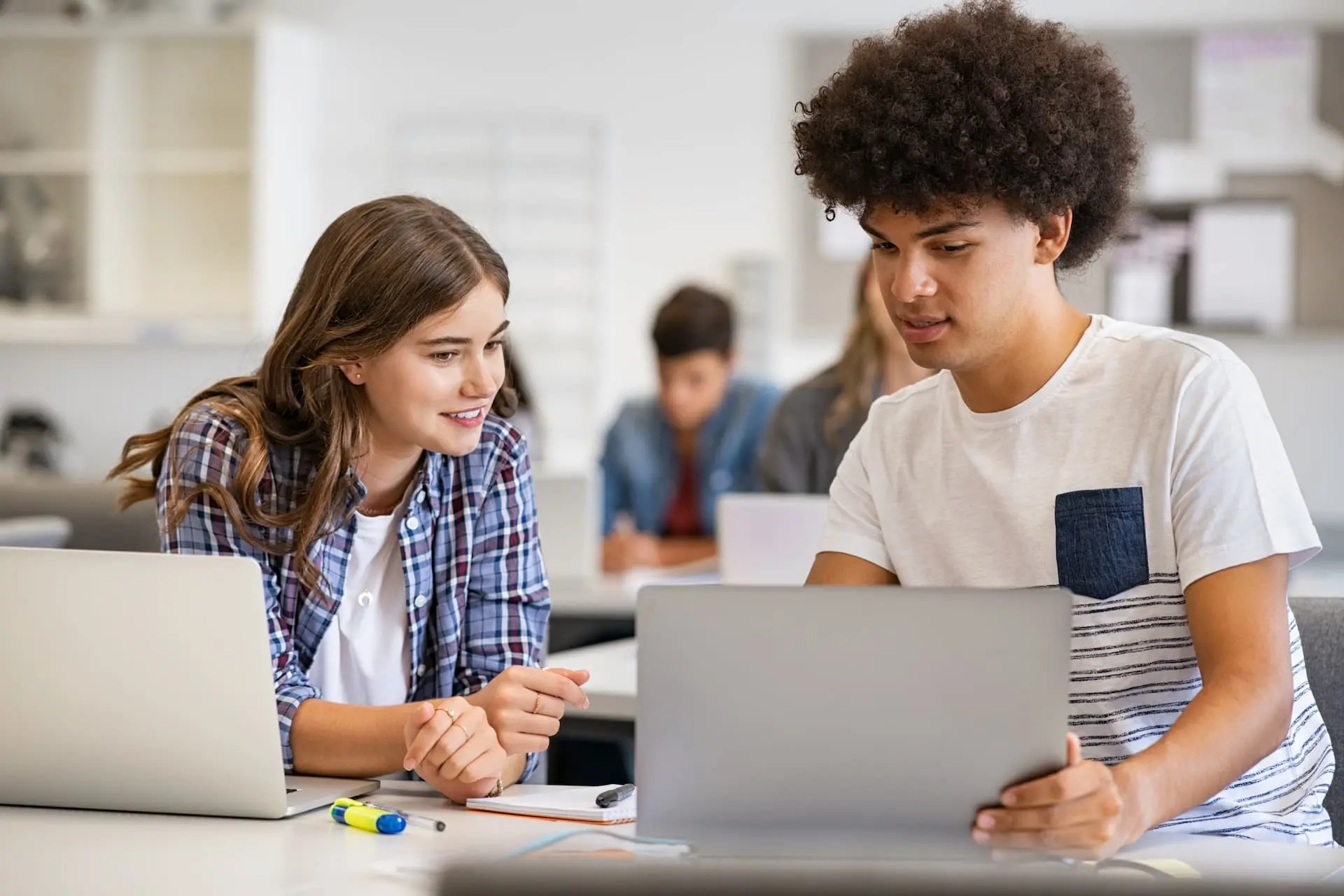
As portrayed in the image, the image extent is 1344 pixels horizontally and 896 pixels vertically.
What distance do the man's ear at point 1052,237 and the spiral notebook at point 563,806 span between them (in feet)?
2.14

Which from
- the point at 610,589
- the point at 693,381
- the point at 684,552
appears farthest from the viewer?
the point at 693,381

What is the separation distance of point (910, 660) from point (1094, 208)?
2.17 ft

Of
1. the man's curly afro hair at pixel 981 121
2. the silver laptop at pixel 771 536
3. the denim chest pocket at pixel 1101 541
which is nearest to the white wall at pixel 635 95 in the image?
the silver laptop at pixel 771 536

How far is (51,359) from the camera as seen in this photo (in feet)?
17.3

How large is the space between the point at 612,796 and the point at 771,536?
3.72ft

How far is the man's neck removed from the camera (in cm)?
143

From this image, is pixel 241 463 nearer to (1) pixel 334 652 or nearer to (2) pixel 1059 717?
(1) pixel 334 652

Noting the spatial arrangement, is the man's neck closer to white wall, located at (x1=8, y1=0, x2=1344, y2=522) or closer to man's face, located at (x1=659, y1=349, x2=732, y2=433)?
man's face, located at (x1=659, y1=349, x2=732, y2=433)

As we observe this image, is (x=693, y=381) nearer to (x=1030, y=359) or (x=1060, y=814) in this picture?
(x=1030, y=359)

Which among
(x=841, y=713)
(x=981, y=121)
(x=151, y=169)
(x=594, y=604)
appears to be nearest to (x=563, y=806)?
(x=841, y=713)

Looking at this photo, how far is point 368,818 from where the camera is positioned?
1.27 m

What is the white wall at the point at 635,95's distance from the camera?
15.7 feet

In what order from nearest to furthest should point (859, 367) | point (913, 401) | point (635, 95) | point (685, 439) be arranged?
point (913, 401) → point (859, 367) → point (685, 439) → point (635, 95)

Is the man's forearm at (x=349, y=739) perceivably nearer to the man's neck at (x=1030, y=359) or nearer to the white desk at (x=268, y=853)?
the white desk at (x=268, y=853)
